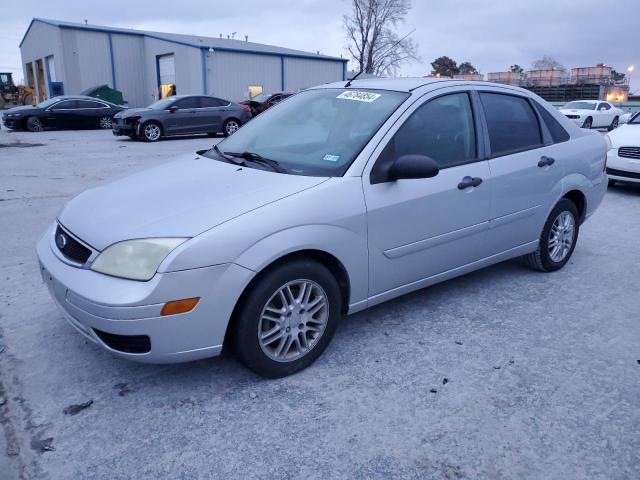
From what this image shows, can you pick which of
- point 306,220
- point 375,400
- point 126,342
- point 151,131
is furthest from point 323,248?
point 151,131

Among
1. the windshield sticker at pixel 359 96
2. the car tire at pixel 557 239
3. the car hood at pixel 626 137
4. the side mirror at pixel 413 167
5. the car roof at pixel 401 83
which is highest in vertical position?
the car roof at pixel 401 83

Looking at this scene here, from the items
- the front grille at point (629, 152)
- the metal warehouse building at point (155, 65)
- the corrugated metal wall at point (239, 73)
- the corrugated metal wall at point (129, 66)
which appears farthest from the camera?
the corrugated metal wall at point (129, 66)

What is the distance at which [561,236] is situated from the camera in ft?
15.4

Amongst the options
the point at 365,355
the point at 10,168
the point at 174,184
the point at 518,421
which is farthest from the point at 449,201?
the point at 10,168

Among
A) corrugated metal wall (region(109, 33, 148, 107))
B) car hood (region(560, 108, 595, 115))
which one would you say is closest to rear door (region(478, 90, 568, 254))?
car hood (region(560, 108, 595, 115))

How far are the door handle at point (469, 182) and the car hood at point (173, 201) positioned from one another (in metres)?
1.08

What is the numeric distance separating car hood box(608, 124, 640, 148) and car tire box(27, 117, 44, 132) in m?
18.0

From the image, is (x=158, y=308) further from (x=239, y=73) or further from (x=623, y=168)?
(x=239, y=73)

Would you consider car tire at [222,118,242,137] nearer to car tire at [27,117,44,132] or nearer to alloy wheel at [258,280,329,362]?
car tire at [27,117,44,132]

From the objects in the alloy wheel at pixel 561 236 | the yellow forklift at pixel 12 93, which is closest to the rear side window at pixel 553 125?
the alloy wheel at pixel 561 236

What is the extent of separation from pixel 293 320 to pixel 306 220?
0.57 metres

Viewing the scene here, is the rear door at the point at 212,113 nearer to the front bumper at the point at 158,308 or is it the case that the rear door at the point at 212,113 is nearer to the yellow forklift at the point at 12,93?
the front bumper at the point at 158,308

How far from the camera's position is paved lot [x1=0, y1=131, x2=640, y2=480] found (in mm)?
2352

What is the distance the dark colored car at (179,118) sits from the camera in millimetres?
15977
